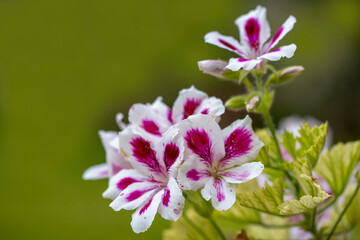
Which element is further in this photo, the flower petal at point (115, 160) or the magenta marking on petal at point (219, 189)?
the flower petal at point (115, 160)

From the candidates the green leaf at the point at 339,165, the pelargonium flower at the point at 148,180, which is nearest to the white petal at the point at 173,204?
the pelargonium flower at the point at 148,180

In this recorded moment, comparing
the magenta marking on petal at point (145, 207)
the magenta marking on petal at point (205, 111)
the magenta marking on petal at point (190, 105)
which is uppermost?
the magenta marking on petal at point (190, 105)

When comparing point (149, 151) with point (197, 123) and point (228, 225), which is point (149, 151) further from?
point (228, 225)

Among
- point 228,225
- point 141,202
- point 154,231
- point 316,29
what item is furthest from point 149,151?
point 316,29

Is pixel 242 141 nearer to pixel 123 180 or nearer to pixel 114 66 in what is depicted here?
pixel 123 180

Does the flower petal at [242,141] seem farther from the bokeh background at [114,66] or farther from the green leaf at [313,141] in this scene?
the bokeh background at [114,66]

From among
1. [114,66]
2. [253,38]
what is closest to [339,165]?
[253,38]

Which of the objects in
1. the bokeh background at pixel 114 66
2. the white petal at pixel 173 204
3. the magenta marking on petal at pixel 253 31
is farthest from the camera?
the bokeh background at pixel 114 66

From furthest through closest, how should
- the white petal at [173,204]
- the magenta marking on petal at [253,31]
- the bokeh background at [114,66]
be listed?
the bokeh background at [114,66], the magenta marking on petal at [253,31], the white petal at [173,204]
